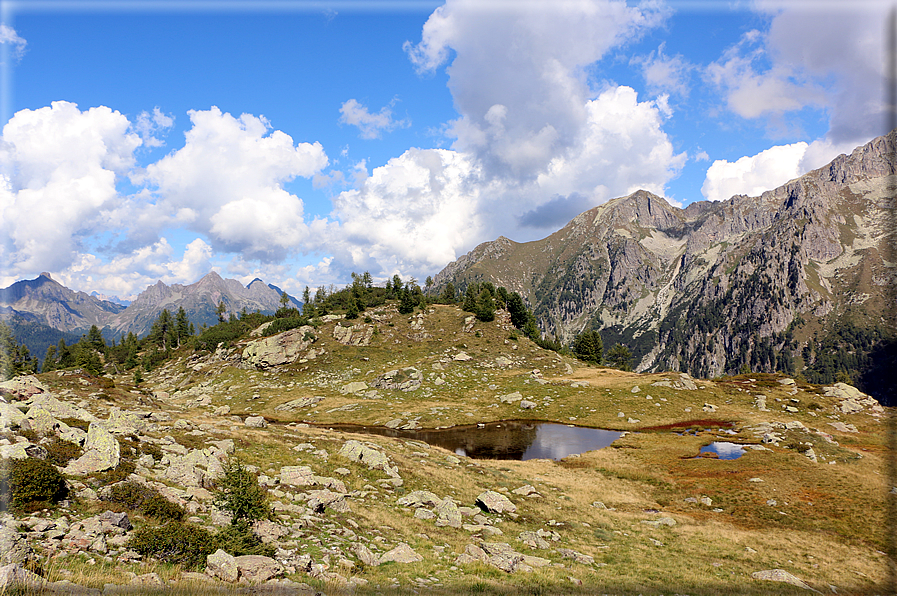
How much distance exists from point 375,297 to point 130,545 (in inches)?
5248

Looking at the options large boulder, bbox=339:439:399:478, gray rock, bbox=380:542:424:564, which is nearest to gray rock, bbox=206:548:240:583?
gray rock, bbox=380:542:424:564

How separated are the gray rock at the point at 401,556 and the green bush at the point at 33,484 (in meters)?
12.5

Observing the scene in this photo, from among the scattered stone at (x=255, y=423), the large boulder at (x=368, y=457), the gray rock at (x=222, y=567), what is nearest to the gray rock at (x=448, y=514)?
the large boulder at (x=368, y=457)

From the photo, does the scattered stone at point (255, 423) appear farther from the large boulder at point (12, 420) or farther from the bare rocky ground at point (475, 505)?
the large boulder at point (12, 420)

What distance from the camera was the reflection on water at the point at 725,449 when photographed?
46406 millimetres

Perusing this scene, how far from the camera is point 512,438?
5775cm

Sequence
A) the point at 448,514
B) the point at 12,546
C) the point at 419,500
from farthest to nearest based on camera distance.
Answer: the point at 419,500 < the point at 448,514 < the point at 12,546

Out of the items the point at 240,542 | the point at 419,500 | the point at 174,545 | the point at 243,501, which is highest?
the point at 174,545

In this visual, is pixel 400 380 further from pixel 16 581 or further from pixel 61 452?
pixel 16 581

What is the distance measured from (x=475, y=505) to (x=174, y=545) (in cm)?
2084

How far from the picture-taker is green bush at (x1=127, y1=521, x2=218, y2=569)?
9094 millimetres

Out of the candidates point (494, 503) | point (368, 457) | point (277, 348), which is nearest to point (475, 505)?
point (494, 503)

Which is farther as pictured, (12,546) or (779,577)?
(779,577)

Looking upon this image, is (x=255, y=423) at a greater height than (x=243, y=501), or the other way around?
(x=243, y=501)
